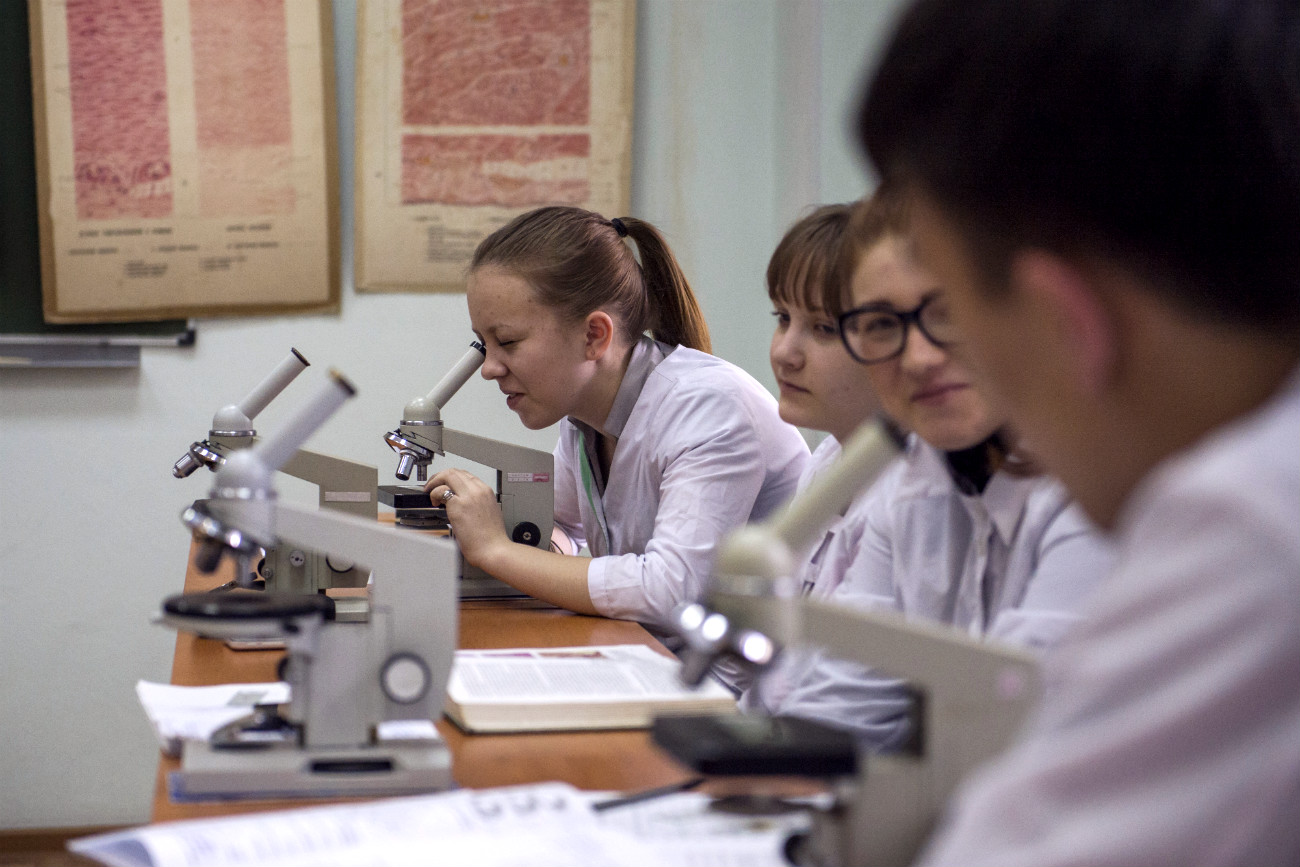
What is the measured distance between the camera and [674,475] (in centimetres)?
216

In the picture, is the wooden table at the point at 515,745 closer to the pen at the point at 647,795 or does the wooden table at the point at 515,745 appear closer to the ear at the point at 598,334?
the pen at the point at 647,795

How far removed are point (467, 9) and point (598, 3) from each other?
0.36 m

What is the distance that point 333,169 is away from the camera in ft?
10.7

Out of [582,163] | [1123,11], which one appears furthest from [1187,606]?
[582,163]

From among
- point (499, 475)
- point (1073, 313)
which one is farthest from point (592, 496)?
point (1073, 313)

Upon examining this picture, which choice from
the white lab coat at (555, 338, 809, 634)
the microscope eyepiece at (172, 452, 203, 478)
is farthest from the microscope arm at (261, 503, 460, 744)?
the microscope eyepiece at (172, 452, 203, 478)

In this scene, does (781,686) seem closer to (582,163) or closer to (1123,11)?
(1123,11)

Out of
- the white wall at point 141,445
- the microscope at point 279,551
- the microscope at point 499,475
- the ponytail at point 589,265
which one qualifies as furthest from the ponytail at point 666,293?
the white wall at point 141,445

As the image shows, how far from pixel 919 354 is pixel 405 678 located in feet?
2.13

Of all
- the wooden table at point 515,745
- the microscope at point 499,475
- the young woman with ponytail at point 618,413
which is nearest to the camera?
the wooden table at point 515,745

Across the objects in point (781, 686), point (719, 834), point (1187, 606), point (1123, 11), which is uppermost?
point (1123, 11)

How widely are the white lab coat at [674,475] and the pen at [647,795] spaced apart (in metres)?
0.88

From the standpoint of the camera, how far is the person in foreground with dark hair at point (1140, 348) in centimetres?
41

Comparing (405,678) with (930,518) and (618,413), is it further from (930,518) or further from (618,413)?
(618,413)
